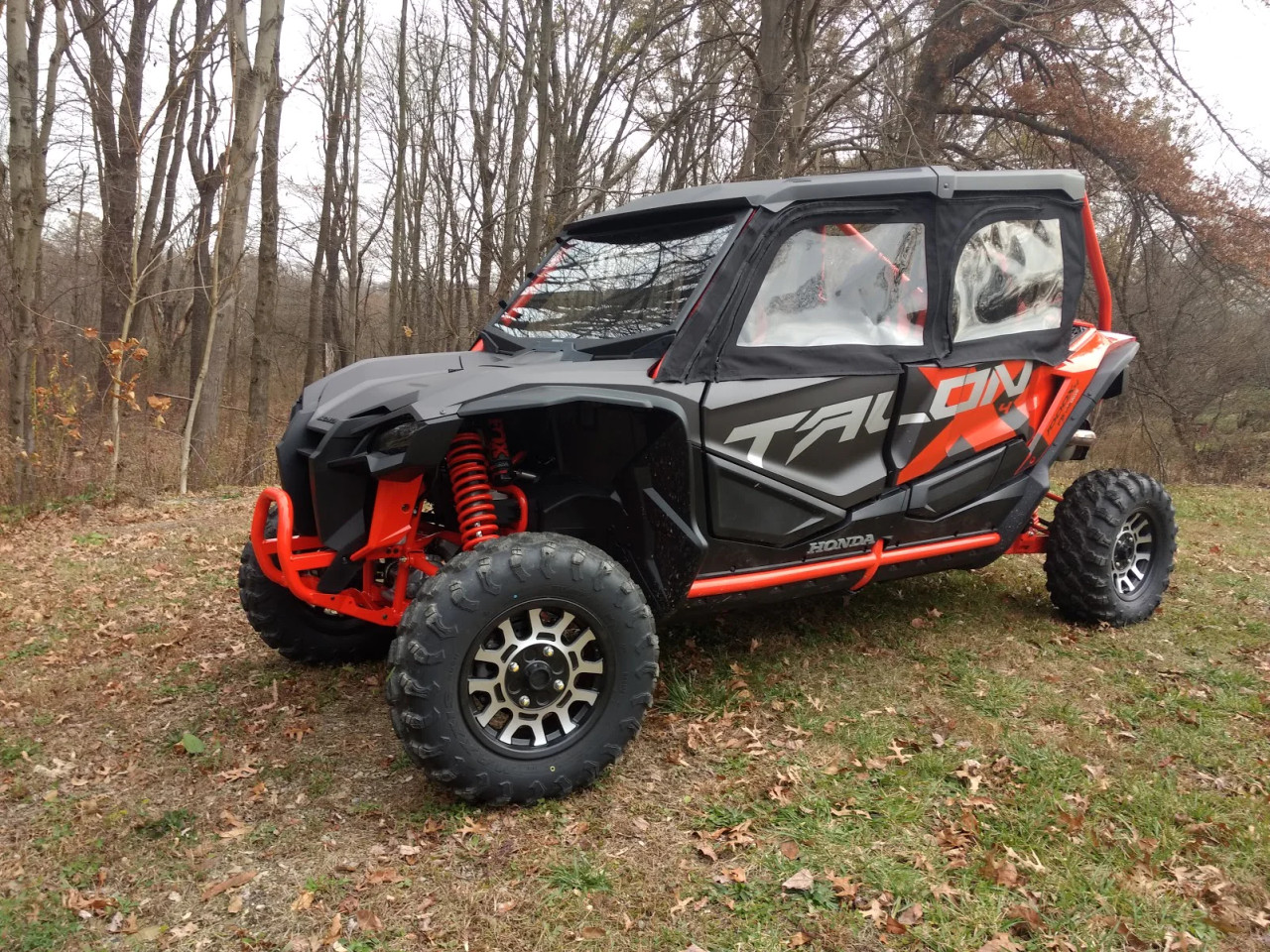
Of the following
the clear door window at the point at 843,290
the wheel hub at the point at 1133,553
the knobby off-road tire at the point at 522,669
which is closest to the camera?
the knobby off-road tire at the point at 522,669

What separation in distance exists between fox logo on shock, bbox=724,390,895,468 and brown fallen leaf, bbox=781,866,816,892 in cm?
145

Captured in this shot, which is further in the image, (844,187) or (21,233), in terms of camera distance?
(21,233)

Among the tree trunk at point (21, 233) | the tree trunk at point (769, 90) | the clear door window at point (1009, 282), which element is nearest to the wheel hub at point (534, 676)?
the clear door window at point (1009, 282)

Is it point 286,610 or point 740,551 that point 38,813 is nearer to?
point 286,610

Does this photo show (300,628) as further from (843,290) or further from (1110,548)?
(1110,548)

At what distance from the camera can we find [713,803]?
2.97 m

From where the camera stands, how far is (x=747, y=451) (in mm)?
3271

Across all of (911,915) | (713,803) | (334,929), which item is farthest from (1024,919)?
(334,929)

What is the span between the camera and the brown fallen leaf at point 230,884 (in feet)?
8.18

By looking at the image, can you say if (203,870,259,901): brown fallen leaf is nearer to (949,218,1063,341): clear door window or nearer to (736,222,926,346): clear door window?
(736,222,926,346): clear door window

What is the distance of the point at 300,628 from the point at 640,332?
2114mm

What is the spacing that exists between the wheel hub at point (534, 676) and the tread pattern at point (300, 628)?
4.63ft

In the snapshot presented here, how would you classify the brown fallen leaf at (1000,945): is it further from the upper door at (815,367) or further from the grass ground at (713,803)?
the upper door at (815,367)

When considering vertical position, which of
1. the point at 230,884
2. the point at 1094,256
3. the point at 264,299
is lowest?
the point at 230,884
